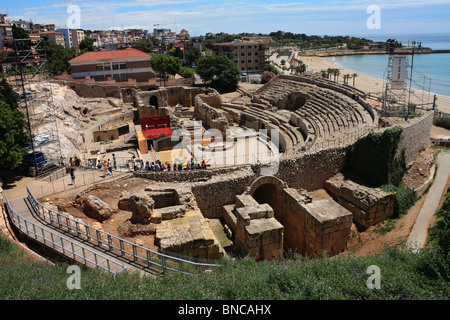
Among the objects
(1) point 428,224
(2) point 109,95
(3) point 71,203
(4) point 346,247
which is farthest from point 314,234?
(2) point 109,95

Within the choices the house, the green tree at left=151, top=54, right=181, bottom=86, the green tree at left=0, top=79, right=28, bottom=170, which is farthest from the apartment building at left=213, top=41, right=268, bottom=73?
the green tree at left=0, top=79, right=28, bottom=170

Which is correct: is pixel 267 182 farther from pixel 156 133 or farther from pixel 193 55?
pixel 193 55

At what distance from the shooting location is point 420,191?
20.9m

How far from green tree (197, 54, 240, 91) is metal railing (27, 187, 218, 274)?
37917mm

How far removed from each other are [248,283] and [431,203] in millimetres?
15675

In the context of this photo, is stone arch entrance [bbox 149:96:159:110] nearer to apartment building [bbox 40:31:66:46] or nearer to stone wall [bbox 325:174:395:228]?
stone wall [bbox 325:174:395:228]

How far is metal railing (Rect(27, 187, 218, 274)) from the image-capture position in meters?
10.7

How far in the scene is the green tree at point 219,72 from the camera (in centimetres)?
4850

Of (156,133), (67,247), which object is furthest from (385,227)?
→ (156,133)

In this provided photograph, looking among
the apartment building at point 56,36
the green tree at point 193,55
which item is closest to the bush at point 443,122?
the green tree at point 193,55

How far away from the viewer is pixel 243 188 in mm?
18141

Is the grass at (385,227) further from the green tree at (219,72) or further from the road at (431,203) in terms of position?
the green tree at (219,72)
